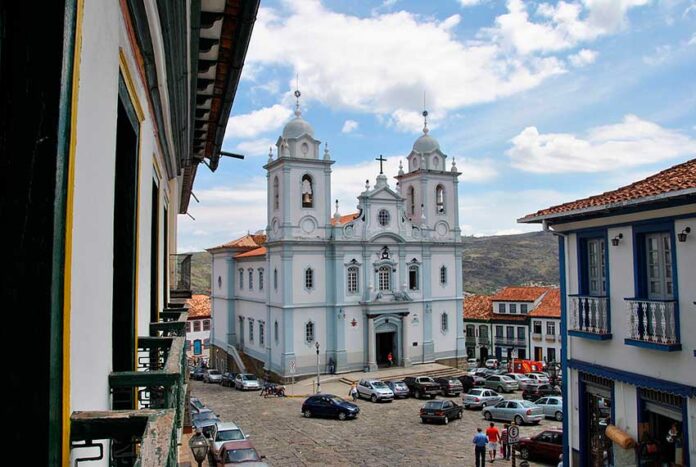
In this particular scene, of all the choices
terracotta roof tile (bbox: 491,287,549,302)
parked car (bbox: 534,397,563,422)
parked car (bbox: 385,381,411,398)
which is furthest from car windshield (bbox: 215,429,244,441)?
terracotta roof tile (bbox: 491,287,549,302)

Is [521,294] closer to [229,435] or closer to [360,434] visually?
[360,434]

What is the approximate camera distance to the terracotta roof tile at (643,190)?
912cm

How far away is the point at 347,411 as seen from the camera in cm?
2512

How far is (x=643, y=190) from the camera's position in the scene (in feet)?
32.4

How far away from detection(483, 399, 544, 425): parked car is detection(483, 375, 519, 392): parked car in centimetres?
671

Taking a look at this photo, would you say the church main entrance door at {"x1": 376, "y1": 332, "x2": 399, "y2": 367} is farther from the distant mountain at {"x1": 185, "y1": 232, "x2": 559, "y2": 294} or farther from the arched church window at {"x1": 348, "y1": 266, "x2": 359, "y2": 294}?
the distant mountain at {"x1": 185, "y1": 232, "x2": 559, "y2": 294}

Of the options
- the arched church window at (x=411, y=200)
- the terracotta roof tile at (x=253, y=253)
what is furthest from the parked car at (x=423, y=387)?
the arched church window at (x=411, y=200)

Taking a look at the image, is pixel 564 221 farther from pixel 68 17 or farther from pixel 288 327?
pixel 288 327

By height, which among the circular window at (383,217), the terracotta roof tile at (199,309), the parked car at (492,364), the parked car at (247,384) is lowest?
the parked car at (492,364)

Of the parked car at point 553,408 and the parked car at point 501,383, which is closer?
the parked car at point 553,408

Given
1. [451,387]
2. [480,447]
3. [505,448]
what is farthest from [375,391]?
[480,447]

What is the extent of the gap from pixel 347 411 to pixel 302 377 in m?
9.89

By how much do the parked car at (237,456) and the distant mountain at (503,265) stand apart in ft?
289

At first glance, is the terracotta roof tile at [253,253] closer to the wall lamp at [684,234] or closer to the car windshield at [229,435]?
the car windshield at [229,435]
